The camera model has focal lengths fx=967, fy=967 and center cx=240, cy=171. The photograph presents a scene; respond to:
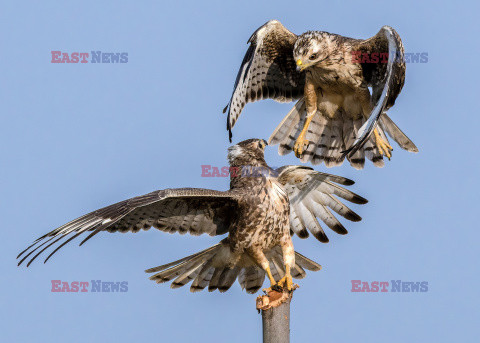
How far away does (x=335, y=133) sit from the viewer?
1187 centimetres

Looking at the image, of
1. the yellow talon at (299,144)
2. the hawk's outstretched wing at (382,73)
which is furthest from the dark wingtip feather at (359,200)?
the yellow talon at (299,144)

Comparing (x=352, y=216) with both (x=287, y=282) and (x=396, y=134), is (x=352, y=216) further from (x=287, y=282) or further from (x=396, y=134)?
(x=287, y=282)

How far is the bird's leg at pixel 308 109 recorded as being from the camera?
1157cm

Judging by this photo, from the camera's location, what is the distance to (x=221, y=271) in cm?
1037

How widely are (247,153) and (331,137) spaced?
2064 millimetres

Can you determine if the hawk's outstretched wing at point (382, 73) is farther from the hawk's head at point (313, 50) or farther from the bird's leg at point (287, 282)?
the bird's leg at point (287, 282)

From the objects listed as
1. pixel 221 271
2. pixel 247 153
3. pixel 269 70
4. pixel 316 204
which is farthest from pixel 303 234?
pixel 269 70

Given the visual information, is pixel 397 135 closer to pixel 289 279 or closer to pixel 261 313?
pixel 289 279

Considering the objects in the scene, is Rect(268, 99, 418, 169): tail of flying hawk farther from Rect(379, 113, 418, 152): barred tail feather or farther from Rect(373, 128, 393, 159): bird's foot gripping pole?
Rect(373, 128, 393, 159): bird's foot gripping pole

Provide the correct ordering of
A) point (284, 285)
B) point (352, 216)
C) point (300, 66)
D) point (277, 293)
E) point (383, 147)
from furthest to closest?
point (383, 147)
point (300, 66)
point (352, 216)
point (284, 285)
point (277, 293)

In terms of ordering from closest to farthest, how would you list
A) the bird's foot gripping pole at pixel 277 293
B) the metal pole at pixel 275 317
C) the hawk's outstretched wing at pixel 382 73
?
the metal pole at pixel 275 317, the bird's foot gripping pole at pixel 277 293, the hawk's outstretched wing at pixel 382 73

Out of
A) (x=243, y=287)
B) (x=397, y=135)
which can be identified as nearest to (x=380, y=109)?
(x=397, y=135)

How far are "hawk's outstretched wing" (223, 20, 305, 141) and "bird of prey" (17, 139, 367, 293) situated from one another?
1.20 meters

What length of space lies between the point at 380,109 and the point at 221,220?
205 cm
